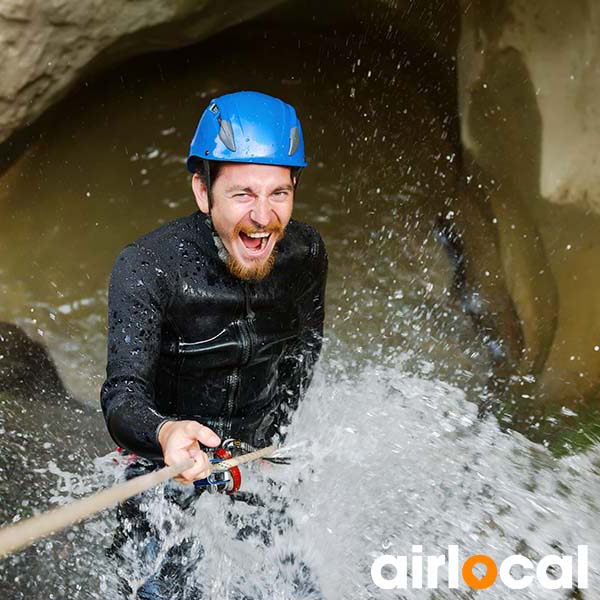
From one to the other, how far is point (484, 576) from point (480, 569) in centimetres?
3

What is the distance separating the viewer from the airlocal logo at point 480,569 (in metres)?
2.85

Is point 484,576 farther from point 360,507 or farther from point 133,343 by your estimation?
point 133,343

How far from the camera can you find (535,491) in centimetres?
321

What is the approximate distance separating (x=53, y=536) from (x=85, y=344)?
1.22 m

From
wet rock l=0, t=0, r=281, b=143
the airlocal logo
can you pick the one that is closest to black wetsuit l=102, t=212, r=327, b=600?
the airlocal logo

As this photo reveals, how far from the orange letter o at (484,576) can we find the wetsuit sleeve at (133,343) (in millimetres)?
1374

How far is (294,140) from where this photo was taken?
224 cm

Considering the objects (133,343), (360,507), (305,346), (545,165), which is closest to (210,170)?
(133,343)

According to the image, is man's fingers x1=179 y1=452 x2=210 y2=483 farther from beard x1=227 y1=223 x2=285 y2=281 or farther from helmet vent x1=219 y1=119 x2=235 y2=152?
helmet vent x1=219 y1=119 x2=235 y2=152

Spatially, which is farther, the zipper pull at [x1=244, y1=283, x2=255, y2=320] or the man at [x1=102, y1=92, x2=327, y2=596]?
the zipper pull at [x1=244, y1=283, x2=255, y2=320]

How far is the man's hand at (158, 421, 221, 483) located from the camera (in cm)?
165

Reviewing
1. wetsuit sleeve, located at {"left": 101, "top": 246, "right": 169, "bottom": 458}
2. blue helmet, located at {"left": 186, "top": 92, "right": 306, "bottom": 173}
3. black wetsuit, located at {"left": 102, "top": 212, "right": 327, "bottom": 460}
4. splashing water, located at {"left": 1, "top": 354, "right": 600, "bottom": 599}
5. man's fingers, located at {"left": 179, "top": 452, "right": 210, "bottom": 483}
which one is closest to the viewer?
man's fingers, located at {"left": 179, "top": 452, "right": 210, "bottom": 483}

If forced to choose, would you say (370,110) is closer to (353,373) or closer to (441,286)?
(441,286)

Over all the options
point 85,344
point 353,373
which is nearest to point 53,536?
point 85,344
